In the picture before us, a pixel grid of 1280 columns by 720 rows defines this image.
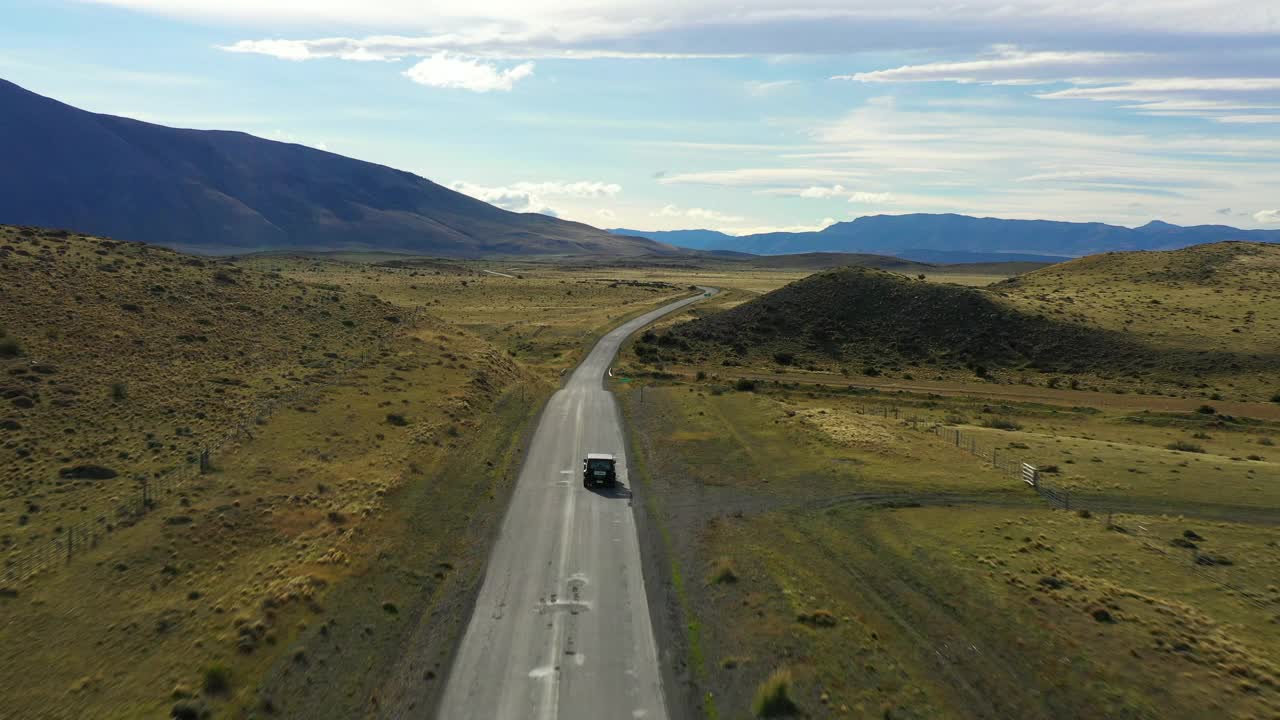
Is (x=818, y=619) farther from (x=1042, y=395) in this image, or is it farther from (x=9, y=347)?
(x=1042, y=395)

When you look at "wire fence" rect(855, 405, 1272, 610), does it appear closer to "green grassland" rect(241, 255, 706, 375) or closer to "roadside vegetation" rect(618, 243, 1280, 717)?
"roadside vegetation" rect(618, 243, 1280, 717)

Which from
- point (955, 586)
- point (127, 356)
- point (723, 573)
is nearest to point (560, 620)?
point (723, 573)

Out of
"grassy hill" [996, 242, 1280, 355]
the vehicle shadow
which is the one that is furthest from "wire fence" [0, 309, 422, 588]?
"grassy hill" [996, 242, 1280, 355]

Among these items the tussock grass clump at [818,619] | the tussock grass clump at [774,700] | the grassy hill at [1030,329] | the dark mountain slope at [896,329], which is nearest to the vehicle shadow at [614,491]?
the tussock grass clump at [818,619]

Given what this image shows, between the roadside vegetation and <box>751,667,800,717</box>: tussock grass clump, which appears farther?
the roadside vegetation

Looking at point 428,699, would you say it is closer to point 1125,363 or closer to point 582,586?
point 582,586

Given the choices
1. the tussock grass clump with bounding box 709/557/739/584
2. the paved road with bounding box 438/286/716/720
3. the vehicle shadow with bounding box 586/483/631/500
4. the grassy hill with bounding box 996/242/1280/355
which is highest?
the grassy hill with bounding box 996/242/1280/355
